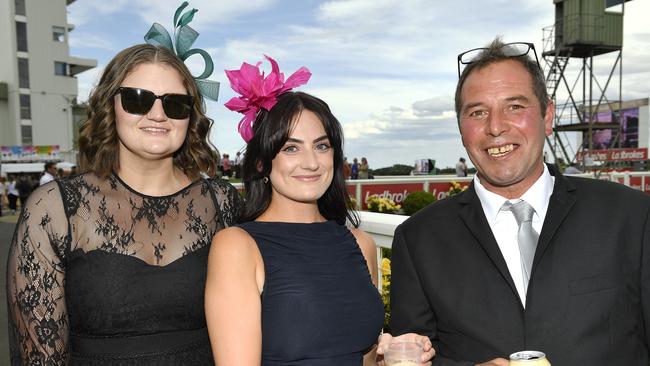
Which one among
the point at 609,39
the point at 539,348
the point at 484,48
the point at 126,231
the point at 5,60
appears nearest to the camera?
the point at 539,348

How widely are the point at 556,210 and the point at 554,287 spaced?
1.13 ft

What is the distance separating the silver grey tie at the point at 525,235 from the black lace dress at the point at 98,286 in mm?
1427

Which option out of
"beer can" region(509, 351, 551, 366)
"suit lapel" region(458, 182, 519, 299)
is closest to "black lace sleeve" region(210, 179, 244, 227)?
"suit lapel" region(458, 182, 519, 299)

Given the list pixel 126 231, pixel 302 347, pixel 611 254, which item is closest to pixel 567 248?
pixel 611 254

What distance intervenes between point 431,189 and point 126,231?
52.6 ft

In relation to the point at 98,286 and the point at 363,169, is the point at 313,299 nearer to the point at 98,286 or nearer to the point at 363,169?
the point at 98,286

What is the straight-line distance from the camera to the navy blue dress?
2.39 meters

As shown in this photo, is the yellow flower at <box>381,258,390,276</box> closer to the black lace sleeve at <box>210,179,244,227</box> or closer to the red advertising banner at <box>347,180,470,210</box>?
the black lace sleeve at <box>210,179,244,227</box>

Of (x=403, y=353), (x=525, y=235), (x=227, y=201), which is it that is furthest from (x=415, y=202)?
(x=403, y=353)

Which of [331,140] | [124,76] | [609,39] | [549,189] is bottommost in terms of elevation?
[549,189]

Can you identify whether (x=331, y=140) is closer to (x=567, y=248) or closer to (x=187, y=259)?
(x=187, y=259)

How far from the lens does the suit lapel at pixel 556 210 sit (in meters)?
2.42

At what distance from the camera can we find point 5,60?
167 ft

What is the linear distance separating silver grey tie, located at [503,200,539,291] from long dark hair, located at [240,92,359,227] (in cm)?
87
